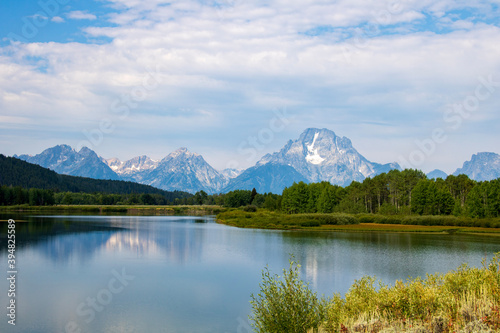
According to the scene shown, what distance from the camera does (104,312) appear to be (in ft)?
82.0

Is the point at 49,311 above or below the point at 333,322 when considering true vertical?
below

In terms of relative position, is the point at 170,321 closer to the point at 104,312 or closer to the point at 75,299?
the point at 104,312

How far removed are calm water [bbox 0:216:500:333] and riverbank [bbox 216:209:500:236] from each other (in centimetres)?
2110

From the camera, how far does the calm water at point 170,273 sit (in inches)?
938

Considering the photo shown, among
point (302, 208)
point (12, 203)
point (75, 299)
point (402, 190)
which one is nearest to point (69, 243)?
point (75, 299)

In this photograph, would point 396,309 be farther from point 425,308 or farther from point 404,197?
point 404,197

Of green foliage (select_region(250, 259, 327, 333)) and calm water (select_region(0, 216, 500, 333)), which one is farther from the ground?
green foliage (select_region(250, 259, 327, 333))

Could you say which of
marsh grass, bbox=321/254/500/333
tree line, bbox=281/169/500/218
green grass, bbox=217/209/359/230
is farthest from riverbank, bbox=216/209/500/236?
marsh grass, bbox=321/254/500/333

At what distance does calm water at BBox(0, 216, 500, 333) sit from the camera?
23828mm

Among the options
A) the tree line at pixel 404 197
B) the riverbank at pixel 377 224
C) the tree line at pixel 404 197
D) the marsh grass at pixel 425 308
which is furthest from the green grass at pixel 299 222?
the marsh grass at pixel 425 308

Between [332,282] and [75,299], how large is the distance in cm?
1954

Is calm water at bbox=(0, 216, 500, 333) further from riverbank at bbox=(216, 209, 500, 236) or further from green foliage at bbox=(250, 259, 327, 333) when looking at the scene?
riverbank at bbox=(216, 209, 500, 236)

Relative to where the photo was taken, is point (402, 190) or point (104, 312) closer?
point (104, 312)

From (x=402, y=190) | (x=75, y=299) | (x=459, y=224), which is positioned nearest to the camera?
(x=75, y=299)
